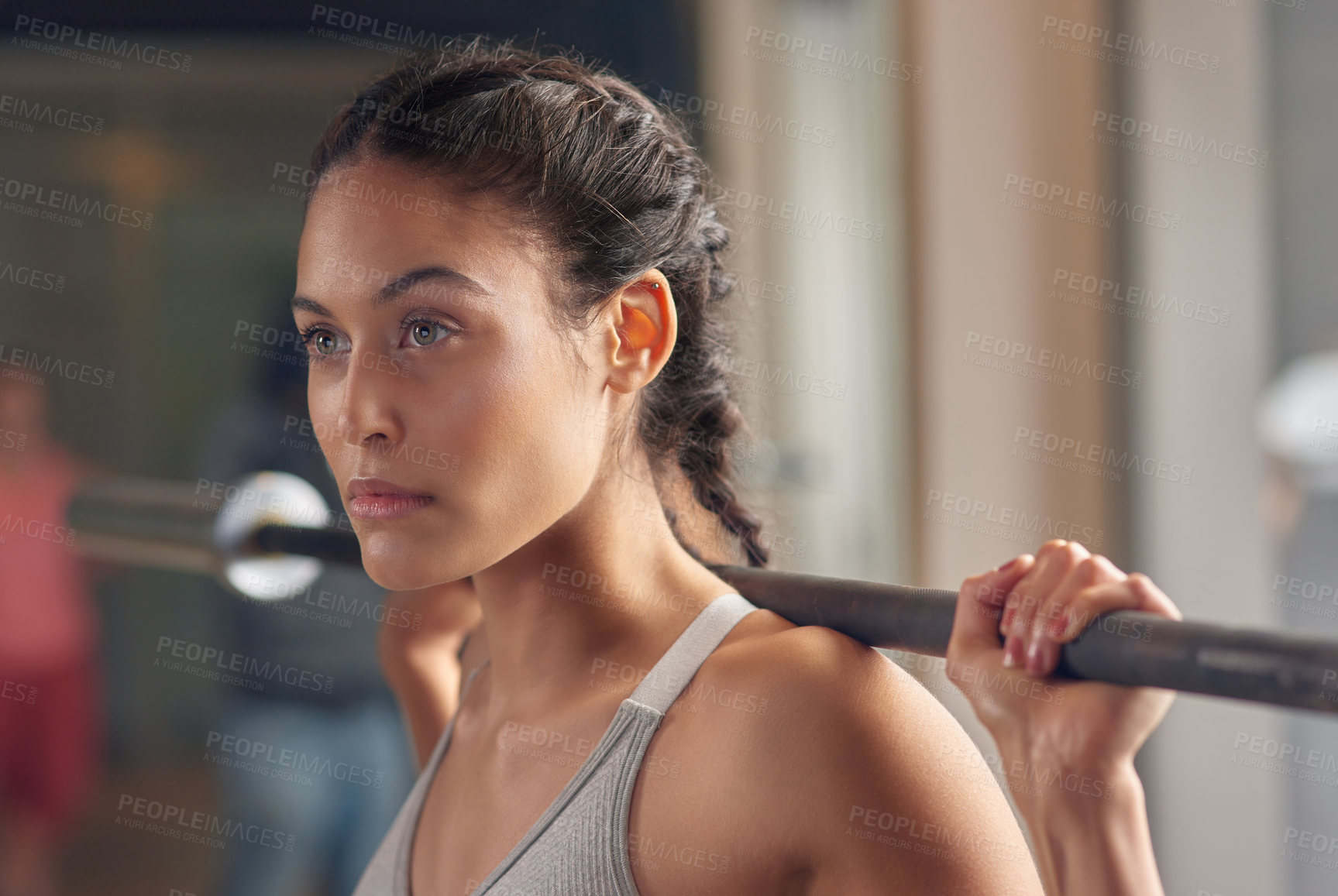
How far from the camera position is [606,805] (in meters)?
0.66

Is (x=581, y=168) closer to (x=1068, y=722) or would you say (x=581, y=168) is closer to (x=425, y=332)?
(x=425, y=332)

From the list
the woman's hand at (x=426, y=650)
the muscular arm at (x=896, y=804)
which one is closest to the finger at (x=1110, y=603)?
the muscular arm at (x=896, y=804)

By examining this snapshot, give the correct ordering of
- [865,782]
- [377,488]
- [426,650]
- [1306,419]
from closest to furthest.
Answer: [865,782]
[377,488]
[426,650]
[1306,419]

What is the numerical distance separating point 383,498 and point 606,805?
0.77ft

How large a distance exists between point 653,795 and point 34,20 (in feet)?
7.57

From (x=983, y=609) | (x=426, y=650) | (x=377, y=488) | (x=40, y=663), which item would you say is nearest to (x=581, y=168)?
(x=377, y=488)

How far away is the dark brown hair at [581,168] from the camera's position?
2.36 feet

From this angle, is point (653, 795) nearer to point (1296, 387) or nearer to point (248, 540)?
point (248, 540)

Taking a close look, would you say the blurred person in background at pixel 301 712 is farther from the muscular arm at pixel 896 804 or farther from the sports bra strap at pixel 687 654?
the muscular arm at pixel 896 804

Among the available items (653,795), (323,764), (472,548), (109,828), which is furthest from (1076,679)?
(109,828)

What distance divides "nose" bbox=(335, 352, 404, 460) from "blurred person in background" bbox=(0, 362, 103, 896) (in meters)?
1.61

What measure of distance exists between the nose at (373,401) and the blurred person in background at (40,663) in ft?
5.29

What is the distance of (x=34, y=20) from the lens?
223 cm

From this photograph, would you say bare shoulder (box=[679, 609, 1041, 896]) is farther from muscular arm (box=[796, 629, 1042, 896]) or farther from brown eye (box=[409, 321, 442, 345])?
brown eye (box=[409, 321, 442, 345])
